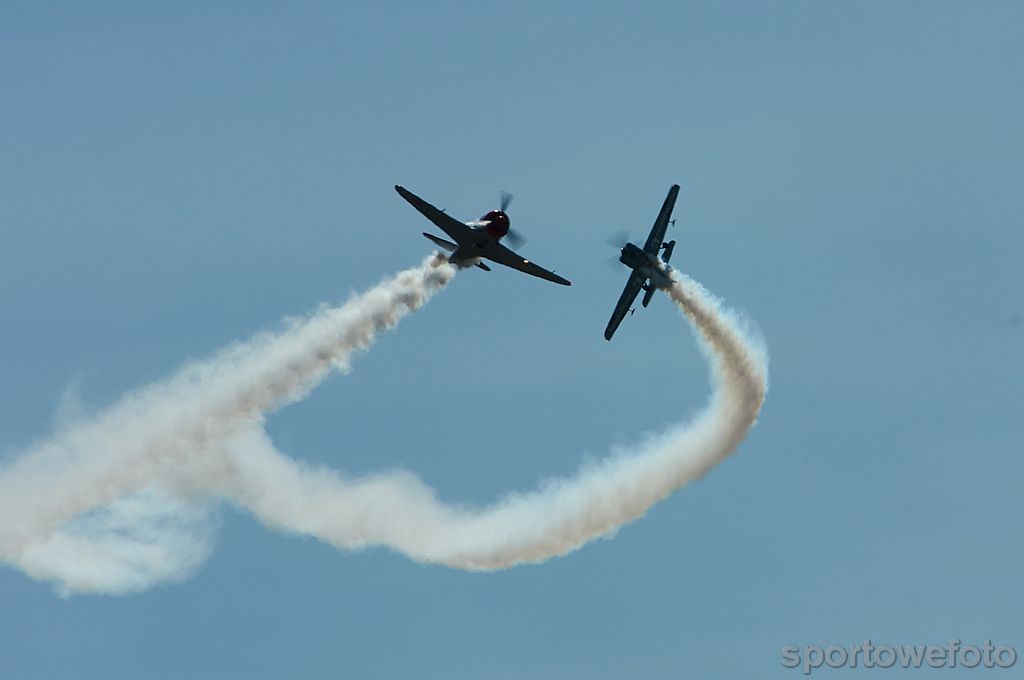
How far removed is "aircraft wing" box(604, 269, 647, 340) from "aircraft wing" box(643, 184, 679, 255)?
8.74 feet

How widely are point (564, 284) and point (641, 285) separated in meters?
6.75

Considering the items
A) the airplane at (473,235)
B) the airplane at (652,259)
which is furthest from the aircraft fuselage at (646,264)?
the airplane at (473,235)

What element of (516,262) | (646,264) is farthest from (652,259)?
(516,262)

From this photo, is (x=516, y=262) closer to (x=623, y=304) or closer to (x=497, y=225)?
(x=497, y=225)

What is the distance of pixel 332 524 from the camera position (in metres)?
68.1

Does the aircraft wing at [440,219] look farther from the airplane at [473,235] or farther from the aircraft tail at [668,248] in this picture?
the aircraft tail at [668,248]

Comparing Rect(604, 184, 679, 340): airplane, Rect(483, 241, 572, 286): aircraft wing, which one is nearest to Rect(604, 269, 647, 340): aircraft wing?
Rect(604, 184, 679, 340): airplane

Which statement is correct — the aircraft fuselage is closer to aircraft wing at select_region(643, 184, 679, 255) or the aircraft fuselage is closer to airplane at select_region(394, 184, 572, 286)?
aircraft wing at select_region(643, 184, 679, 255)

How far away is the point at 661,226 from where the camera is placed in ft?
251

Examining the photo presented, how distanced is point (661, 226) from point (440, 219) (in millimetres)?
12645

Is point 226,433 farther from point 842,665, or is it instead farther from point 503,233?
point 842,665

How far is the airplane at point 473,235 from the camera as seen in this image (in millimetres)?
67875

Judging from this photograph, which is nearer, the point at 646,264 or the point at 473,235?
the point at 473,235

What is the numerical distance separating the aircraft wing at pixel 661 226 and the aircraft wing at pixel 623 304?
2665mm
